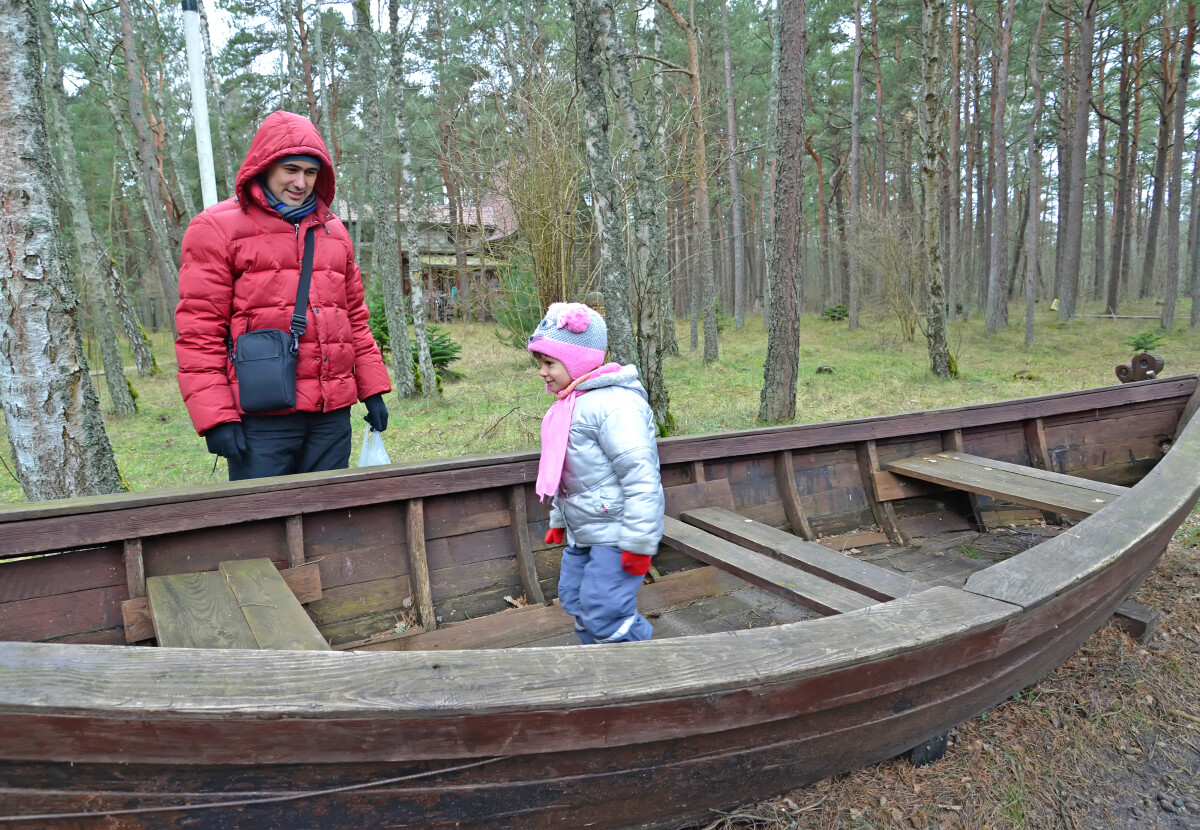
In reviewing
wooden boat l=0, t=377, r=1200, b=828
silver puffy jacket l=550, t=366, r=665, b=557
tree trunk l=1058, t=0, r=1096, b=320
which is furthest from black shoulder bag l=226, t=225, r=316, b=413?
tree trunk l=1058, t=0, r=1096, b=320

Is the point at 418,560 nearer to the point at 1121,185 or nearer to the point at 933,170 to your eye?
the point at 933,170

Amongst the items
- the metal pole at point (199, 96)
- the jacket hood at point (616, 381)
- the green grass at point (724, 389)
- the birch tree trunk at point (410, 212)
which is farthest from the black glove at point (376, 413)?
the birch tree trunk at point (410, 212)

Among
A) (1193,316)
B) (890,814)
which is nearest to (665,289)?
(890,814)

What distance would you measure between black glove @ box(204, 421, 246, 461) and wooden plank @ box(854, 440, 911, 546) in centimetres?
306

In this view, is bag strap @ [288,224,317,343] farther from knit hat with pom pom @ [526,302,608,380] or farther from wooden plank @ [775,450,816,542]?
Result: wooden plank @ [775,450,816,542]

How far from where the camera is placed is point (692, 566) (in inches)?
132

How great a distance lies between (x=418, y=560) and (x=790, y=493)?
1.92 meters

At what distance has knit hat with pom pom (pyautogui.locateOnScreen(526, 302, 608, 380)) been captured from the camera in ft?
7.94

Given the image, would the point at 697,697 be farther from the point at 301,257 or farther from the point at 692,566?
the point at 301,257

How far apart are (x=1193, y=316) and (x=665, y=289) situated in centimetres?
1425

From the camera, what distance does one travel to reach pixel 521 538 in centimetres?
304

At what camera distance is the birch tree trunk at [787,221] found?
6973 millimetres

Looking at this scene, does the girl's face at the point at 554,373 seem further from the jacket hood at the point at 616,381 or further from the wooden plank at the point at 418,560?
the wooden plank at the point at 418,560

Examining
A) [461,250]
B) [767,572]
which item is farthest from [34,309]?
[461,250]
